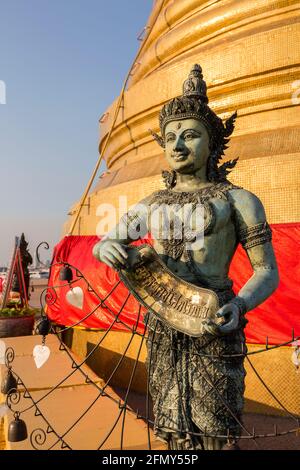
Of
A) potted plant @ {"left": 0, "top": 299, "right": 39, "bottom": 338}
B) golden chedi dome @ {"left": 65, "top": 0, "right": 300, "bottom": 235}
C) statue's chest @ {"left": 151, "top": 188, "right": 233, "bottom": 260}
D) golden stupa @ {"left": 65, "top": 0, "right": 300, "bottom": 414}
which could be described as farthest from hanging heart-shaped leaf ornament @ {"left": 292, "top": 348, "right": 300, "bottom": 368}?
potted plant @ {"left": 0, "top": 299, "right": 39, "bottom": 338}

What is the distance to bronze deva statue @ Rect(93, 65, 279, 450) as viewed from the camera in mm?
2125

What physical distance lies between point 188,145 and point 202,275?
26.8 inches

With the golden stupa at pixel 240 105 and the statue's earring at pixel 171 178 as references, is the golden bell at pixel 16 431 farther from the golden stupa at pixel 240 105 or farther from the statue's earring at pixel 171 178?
the golden stupa at pixel 240 105

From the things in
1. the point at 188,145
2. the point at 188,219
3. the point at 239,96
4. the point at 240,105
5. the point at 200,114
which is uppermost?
the point at 239,96

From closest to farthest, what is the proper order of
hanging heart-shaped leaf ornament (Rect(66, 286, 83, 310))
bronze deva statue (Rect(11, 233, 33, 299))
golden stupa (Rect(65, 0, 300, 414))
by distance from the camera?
golden stupa (Rect(65, 0, 300, 414)) → hanging heart-shaped leaf ornament (Rect(66, 286, 83, 310)) → bronze deva statue (Rect(11, 233, 33, 299))

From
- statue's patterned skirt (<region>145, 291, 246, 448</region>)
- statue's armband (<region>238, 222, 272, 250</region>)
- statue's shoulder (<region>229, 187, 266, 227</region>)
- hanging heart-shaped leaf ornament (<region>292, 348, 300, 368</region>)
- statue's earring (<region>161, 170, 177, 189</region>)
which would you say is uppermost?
statue's earring (<region>161, 170, 177, 189</region>)

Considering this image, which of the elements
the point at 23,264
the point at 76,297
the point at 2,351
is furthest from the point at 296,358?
the point at 23,264

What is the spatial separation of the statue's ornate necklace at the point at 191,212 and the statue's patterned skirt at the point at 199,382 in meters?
0.34

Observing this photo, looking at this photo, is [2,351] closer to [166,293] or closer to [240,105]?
[166,293]

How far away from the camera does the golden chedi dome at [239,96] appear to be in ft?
15.6

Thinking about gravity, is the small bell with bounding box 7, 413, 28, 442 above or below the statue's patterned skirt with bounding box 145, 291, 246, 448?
below

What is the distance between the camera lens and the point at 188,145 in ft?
7.47

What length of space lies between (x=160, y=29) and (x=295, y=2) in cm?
305

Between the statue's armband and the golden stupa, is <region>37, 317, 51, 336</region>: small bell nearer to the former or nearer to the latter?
the statue's armband
